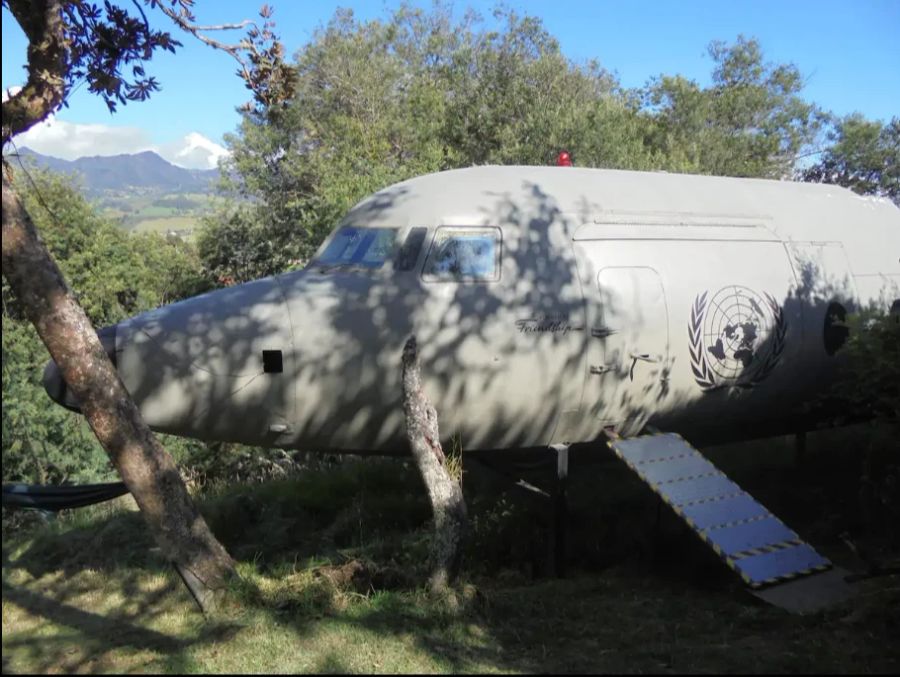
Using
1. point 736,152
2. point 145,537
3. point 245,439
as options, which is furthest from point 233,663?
point 736,152

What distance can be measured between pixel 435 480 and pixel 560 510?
5.94 feet

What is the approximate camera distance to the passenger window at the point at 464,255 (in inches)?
281

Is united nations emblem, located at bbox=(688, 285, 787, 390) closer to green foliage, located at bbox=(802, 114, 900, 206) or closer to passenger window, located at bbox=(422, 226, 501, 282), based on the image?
passenger window, located at bbox=(422, 226, 501, 282)

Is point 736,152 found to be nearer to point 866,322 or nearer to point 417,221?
point 866,322

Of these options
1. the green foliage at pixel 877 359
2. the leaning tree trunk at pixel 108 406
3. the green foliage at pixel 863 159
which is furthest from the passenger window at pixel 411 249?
the green foliage at pixel 863 159

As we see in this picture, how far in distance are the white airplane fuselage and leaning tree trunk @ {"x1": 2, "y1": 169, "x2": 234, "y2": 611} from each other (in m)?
0.46

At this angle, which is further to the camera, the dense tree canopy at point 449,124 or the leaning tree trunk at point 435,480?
the dense tree canopy at point 449,124

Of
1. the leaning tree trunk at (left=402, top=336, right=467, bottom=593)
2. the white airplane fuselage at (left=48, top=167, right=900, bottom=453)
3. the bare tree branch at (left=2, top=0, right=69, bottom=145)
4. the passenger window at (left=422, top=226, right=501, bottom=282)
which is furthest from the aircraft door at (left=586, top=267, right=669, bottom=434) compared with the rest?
the bare tree branch at (left=2, top=0, right=69, bottom=145)

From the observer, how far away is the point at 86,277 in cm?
2856

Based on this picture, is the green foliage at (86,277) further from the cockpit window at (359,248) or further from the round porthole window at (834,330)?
the round porthole window at (834,330)

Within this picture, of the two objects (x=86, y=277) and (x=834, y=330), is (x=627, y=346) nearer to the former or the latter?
(x=834, y=330)

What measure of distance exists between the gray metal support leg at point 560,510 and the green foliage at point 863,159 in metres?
33.4

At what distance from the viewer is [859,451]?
38.0 ft

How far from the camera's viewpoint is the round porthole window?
870 cm
